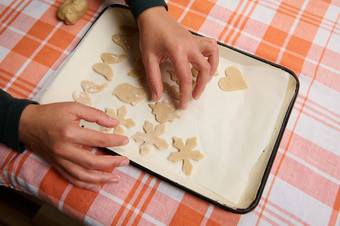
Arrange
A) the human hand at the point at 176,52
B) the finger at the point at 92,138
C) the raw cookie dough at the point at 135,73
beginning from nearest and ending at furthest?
the finger at the point at 92,138 < the human hand at the point at 176,52 < the raw cookie dough at the point at 135,73

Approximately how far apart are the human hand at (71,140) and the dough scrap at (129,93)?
122mm

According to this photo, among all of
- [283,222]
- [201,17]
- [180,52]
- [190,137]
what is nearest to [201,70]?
[180,52]

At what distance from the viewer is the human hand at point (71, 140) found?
2.12 feet

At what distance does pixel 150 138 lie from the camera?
76 cm

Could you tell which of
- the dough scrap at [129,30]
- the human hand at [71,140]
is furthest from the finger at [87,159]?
the dough scrap at [129,30]

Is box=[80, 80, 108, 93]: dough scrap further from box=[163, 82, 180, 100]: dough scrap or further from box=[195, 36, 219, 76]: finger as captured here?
box=[195, 36, 219, 76]: finger

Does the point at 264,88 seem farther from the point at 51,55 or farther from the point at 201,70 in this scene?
the point at 51,55

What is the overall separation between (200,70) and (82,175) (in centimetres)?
41

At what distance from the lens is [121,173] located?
2.42 feet

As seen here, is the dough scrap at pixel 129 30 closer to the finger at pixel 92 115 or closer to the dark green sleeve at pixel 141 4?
the dark green sleeve at pixel 141 4

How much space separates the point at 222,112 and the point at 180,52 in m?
0.21

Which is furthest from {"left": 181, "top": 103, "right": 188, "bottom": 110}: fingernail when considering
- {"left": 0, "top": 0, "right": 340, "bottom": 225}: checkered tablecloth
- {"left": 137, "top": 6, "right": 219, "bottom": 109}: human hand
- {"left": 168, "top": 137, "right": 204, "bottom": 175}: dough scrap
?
{"left": 0, "top": 0, "right": 340, "bottom": 225}: checkered tablecloth

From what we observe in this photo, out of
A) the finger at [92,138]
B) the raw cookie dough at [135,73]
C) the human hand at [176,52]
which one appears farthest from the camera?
the raw cookie dough at [135,73]

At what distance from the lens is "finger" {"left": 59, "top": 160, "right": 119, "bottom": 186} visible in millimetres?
666
